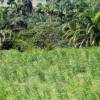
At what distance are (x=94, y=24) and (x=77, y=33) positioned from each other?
1.53 metres

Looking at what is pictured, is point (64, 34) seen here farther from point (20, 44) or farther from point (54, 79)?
point (54, 79)

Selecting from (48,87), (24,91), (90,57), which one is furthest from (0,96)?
(90,57)

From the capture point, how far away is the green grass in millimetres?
8492

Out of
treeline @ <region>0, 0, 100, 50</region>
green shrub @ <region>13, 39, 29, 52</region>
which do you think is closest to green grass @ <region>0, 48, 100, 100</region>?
green shrub @ <region>13, 39, 29, 52</region>

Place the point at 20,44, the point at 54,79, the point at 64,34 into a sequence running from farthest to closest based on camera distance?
the point at 64,34 < the point at 20,44 < the point at 54,79

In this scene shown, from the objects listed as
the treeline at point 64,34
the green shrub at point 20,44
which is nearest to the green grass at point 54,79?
the green shrub at point 20,44

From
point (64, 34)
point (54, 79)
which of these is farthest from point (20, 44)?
point (54, 79)

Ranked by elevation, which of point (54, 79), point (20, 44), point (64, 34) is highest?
point (54, 79)

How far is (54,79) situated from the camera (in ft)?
36.3

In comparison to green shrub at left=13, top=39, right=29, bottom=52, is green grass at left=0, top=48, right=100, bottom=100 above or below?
above

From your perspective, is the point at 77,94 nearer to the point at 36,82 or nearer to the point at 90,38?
the point at 36,82

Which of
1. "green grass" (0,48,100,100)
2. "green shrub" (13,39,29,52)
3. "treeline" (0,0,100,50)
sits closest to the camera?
"green grass" (0,48,100,100)

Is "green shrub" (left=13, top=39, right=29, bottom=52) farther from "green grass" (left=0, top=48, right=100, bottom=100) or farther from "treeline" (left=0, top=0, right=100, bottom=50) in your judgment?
"green grass" (left=0, top=48, right=100, bottom=100)

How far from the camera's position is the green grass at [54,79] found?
8492mm
